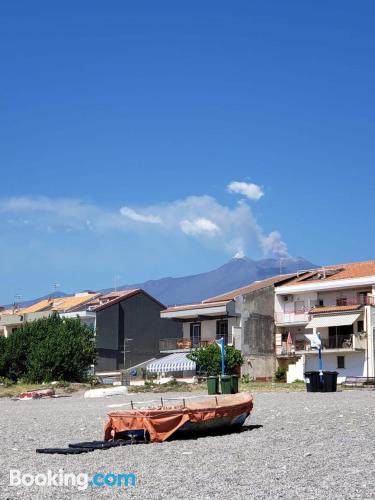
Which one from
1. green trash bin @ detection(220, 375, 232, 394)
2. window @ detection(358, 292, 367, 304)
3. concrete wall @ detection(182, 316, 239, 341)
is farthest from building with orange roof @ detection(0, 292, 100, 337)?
green trash bin @ detection(220, 375, 232, 394)

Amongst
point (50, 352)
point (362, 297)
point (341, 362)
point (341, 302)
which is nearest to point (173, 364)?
point (50, 352)

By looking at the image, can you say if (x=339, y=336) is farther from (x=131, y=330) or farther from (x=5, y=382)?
(x=5, y=382)

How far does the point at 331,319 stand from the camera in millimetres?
61094

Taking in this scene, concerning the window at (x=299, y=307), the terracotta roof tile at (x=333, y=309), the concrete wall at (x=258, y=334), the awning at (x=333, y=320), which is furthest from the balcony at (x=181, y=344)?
the terracotta roof tile at (x=333, y=309)

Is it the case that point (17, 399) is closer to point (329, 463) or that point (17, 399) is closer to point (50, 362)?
point (50, 362)

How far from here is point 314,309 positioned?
6325cm

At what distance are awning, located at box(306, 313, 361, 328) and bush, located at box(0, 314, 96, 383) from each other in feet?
57.1

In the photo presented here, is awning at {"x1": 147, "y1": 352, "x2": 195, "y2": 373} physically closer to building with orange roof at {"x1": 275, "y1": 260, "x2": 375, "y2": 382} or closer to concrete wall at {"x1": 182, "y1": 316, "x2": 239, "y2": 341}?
concrete wall at {"x1": 182, "y1": 316, "x2": 239, "y2": 341}

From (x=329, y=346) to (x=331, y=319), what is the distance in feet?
7.35

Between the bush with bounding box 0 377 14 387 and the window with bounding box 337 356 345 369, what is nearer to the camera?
the bush with bounding box 0 377 14 387

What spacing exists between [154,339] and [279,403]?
4656 cm

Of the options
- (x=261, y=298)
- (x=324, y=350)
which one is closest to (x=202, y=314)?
(x=261, y=298)

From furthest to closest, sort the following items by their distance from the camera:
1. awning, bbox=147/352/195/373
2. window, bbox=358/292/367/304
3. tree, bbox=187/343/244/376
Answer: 1. window, bbox=358/292/367/304
2. awning, bbox=147/352/195/373
3. tree, bbox=187/343/244/376

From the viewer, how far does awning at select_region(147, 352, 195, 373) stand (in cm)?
6084
